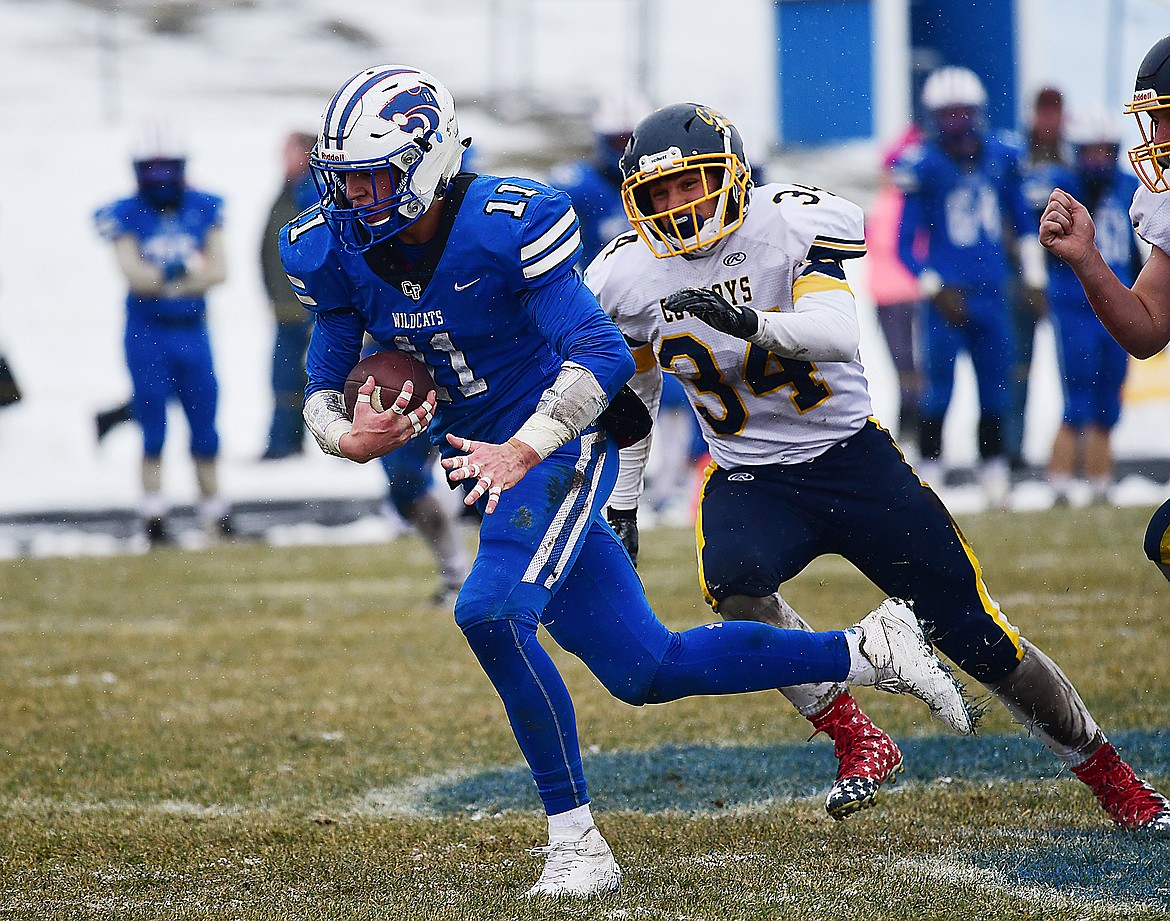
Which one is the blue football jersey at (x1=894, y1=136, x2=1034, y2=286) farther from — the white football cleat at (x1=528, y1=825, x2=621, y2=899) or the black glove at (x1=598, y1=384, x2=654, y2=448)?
the white football cleat at (x1=528, y1=825, x2=621, y2=899)

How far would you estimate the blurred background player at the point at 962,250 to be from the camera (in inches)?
343

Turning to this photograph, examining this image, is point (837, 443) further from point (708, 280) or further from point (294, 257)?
point (294, 257)

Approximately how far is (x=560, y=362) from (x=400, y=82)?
61 centimetres

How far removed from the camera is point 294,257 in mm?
3018

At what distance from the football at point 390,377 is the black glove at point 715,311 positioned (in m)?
0.49

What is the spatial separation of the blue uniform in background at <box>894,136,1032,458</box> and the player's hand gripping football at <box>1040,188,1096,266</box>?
5896mm

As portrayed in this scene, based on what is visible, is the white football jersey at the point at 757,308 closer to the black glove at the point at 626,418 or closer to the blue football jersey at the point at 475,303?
the black glove at the point at 626,418

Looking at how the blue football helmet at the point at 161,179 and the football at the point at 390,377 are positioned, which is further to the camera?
the blue football helmet at the point at 161,179

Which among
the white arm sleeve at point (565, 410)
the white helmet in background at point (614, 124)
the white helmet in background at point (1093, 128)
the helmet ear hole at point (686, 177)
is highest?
the helmet ear hole at point (686, 177)

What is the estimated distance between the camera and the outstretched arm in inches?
117

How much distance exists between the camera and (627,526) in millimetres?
3527

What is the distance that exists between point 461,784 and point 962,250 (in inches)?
236

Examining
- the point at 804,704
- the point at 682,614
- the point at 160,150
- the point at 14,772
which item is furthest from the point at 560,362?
the point at 160,150

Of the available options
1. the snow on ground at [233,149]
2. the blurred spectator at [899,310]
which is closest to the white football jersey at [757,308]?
the snow on ground at [233,149]
